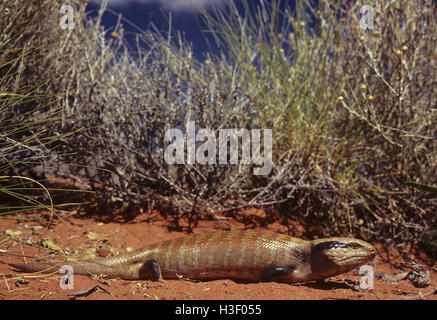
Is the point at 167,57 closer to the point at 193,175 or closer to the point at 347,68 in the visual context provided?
the point at 193,175

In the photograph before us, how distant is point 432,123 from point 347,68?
3.41ft


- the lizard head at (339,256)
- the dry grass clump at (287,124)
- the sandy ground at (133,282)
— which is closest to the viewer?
the sandy ground at (133,282)

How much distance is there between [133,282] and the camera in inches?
113

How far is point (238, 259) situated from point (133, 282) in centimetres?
79

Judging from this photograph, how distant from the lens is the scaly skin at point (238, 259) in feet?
9.09

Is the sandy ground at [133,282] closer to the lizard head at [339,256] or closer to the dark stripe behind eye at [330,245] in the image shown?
the lizard head at [339,256]

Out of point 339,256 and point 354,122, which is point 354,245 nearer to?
point 339,256

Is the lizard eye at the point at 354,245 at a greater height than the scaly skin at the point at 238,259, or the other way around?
the lizard eye at the point at 354,245

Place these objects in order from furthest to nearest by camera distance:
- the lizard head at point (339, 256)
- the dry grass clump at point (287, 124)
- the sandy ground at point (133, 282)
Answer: the dry grass clump at point (287, 124), the lizard head at point (339, 256), the sandy ground at point (133, 282)

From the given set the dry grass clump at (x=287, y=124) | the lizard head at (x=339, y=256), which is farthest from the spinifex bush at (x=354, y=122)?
the lizard head at (x=339, y=256)

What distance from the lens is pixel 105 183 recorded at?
4000 millimetres

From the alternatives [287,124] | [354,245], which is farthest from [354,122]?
[354,245]
